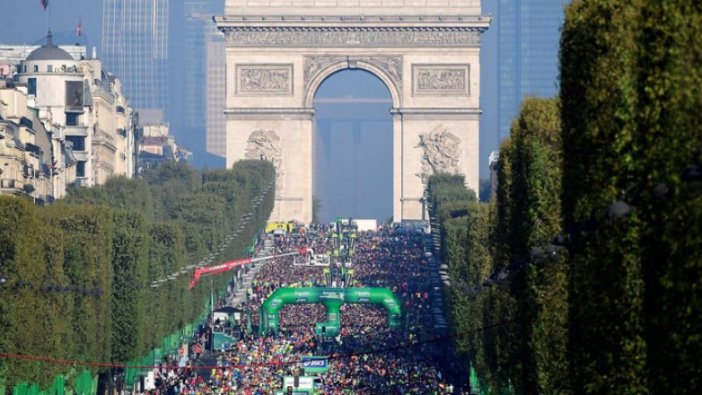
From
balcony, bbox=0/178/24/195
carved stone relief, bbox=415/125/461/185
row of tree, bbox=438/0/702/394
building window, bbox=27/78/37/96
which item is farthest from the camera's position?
carved stone relief, bbox=415/125/461/185

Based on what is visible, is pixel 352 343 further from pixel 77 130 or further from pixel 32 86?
pixel 77 130

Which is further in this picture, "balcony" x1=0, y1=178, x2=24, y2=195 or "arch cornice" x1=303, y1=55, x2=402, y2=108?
"arch cornice" x1=303, y1=55, x2=402, y2=108

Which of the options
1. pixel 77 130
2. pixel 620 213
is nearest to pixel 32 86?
pixel 77 130

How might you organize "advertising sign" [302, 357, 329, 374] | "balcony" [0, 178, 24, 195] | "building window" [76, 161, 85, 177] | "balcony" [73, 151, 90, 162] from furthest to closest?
1. "building window" [76, 161, 85, 177]
2. "balcony" [73, 151, 90, 162]
3. "balcony" [0, 178, 24, 195]
4. "advertising sign" [302, 357, 329, 374]

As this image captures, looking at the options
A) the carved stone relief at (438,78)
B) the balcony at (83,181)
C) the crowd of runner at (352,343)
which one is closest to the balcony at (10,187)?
the crowd of runner at (352,343)

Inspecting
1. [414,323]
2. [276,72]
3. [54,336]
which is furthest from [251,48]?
[54,336]

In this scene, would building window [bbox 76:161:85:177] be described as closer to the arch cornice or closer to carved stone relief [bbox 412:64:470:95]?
the arch cornice

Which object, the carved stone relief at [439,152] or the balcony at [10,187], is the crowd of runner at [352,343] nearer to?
the carved stone relief at [439,152]

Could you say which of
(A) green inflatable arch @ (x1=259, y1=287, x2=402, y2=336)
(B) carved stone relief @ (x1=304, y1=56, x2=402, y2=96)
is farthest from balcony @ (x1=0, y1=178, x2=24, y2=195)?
(B) carved stone relief @ (x1=304, y1=56, x2=402, y2=96)
